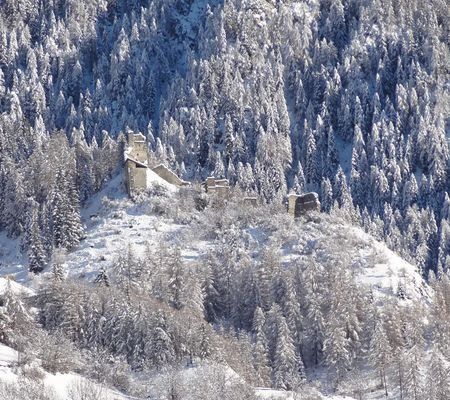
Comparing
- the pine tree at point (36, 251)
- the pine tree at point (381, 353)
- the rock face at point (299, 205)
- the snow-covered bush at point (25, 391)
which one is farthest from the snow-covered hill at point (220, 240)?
the snow-covered bush at point (25, 391)

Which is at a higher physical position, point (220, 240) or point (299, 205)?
point (299, 205)

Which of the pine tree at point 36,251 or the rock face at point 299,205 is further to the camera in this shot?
the rock face at point 299,205

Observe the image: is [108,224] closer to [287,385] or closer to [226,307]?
[226,307]

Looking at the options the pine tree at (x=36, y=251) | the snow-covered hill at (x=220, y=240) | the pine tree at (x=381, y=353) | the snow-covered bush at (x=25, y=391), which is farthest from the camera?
the pine tree at (x=36, y=251)

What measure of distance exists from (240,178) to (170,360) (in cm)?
11452

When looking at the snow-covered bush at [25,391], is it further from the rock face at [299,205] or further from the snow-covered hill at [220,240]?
the rock face at [299,205]

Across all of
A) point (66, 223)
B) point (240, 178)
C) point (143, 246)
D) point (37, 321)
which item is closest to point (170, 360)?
point (37, 321)

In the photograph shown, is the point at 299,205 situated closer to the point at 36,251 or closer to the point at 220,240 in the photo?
the point at 220,240

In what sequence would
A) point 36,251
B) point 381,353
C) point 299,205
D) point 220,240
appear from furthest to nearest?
1. point 299,205
2. point 220,240
3. point 36,251
4. point 381,353

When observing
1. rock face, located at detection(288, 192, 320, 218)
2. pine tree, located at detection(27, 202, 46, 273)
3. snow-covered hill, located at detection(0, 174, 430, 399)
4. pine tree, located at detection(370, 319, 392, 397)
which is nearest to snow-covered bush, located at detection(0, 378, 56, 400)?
snow-covered hill, located at detection(0, 174, 430, 399)

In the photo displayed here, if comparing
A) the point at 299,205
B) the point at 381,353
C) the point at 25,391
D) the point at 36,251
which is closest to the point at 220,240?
the point at 299,205

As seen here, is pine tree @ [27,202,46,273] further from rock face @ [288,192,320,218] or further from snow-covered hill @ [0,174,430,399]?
rock face @ [288,192,320,218]

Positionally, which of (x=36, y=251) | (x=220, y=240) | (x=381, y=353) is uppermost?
(x=36, y=251)

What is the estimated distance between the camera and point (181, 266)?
93938mm
